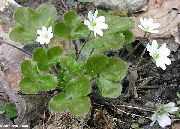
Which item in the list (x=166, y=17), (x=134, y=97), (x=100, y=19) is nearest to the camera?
(x=100, y=19)

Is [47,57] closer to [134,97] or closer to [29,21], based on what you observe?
[29,21]

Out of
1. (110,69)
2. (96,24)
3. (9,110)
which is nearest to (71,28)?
(96,24)

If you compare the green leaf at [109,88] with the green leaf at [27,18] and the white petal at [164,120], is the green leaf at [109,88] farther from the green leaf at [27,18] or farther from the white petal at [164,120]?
the green leaf at [27,18]

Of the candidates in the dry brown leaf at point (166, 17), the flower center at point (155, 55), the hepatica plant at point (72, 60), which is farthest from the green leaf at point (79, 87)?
the dry brown leaf at point (166, 17)

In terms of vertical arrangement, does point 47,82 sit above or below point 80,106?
above

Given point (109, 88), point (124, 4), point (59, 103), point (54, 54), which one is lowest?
point (59, 103)

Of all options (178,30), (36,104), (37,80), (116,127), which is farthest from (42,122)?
(178,30)

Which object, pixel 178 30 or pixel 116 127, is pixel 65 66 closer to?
pixel 116 127
